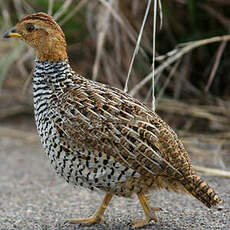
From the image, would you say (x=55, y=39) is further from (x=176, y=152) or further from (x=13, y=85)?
(x=13, y=85)

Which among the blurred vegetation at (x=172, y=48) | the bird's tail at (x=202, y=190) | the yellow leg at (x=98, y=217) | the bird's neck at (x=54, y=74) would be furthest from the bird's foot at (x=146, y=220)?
the blurred vegetation at (x=172, y=48)

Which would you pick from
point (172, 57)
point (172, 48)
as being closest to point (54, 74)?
point (172, 57)

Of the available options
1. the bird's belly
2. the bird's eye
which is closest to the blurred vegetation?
the bird's eye

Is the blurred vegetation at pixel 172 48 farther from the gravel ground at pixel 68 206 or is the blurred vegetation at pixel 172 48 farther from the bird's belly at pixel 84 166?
the bird's belly at pixel 84 166

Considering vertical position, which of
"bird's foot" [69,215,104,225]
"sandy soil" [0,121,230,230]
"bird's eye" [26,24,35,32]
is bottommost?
"sandy soil" [0,121,230,230]

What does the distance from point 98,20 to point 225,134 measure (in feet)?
6.69

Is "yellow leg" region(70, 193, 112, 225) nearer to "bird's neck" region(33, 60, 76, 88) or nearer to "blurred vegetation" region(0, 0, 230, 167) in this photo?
"bird's neck" region(33, 60, 76, 88)

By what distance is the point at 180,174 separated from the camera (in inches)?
135

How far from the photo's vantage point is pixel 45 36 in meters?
3.79

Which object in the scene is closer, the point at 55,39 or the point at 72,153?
the point at 72,153

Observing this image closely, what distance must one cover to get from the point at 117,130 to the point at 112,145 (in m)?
0.10

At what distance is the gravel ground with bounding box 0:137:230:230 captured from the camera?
380 cm

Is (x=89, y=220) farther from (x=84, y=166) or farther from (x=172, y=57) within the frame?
(x=172, y=57)

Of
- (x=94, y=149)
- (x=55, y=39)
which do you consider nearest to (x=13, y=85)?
(x=55, y=39)
